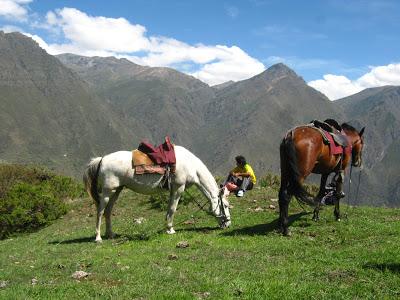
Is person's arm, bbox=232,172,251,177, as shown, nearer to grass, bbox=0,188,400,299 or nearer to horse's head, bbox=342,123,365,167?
grass, bbox=0,188,400,299

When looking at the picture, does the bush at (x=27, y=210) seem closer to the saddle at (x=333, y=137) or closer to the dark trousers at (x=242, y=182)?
the dark trousers at (x=242, y=182)

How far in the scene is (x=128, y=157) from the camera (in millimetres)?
15609

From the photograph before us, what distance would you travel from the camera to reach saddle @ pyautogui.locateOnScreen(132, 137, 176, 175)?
51.1 feet

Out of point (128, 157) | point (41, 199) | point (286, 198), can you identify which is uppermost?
point (128, 157)

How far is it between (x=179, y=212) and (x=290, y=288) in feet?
43.5

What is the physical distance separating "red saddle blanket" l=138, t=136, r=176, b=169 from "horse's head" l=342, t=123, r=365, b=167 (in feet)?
22.2

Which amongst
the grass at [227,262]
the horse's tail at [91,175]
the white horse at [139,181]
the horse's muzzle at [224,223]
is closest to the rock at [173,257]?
the grass at [227,262]

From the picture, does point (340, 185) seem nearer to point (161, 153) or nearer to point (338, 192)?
point (338, 192)

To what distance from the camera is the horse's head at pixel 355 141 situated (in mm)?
17578

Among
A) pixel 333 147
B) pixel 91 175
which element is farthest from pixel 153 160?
pixel 333 147

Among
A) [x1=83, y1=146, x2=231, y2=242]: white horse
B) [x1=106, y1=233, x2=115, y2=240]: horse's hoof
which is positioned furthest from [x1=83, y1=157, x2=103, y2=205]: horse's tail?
[x1=106, y1=233, x2=115, y2=240]: horse's hoof

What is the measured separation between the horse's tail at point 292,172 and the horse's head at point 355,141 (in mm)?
4255

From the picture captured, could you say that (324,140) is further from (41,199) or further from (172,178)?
(41,199)

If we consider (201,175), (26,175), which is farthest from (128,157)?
(26,175)
